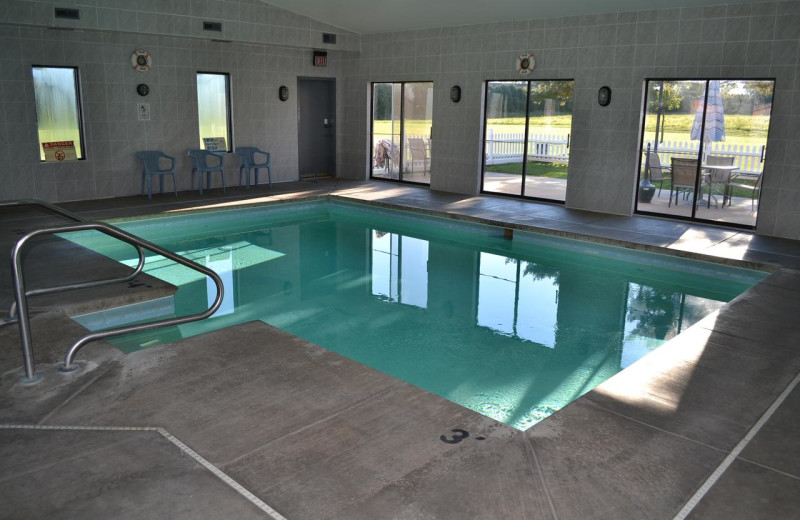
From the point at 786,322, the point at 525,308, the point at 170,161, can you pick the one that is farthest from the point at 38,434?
the point at 170,161

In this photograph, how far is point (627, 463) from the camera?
9.14 feet

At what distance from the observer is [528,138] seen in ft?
33.6

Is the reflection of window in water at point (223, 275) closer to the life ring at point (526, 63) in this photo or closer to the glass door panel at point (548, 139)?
the glass door panel at point (548, 139)

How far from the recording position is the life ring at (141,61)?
32.4ft

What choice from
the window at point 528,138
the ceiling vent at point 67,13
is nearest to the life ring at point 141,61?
the ceiling vent at point 67,13

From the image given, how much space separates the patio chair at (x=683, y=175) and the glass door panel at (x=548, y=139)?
1621 mm

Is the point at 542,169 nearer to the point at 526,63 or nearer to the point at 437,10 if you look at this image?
the point at 526,63

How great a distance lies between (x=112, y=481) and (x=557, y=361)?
3.33 meters

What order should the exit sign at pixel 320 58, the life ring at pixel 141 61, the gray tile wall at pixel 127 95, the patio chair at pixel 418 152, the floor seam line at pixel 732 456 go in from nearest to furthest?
the floor seam line at pixel 732 456
the gray tile wall at pixel 127 95
the life ring at pixel 141 61
the patio chair at pixel 418 152
the exit sign at pixel 320 58

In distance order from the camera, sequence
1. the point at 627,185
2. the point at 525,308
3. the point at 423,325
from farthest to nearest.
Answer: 1. the point at 627,185
2. the point at 525,308
3. the point at 423,325

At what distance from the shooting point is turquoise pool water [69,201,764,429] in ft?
15.5

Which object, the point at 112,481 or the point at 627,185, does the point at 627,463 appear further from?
the point at 627,185

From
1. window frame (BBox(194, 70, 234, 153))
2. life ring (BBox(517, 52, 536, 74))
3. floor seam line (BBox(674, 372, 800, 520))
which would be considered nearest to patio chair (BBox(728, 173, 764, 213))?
life ring (BBox(517, 52, 536, 74))

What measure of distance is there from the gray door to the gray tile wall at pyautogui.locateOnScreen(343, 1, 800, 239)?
45 cm
